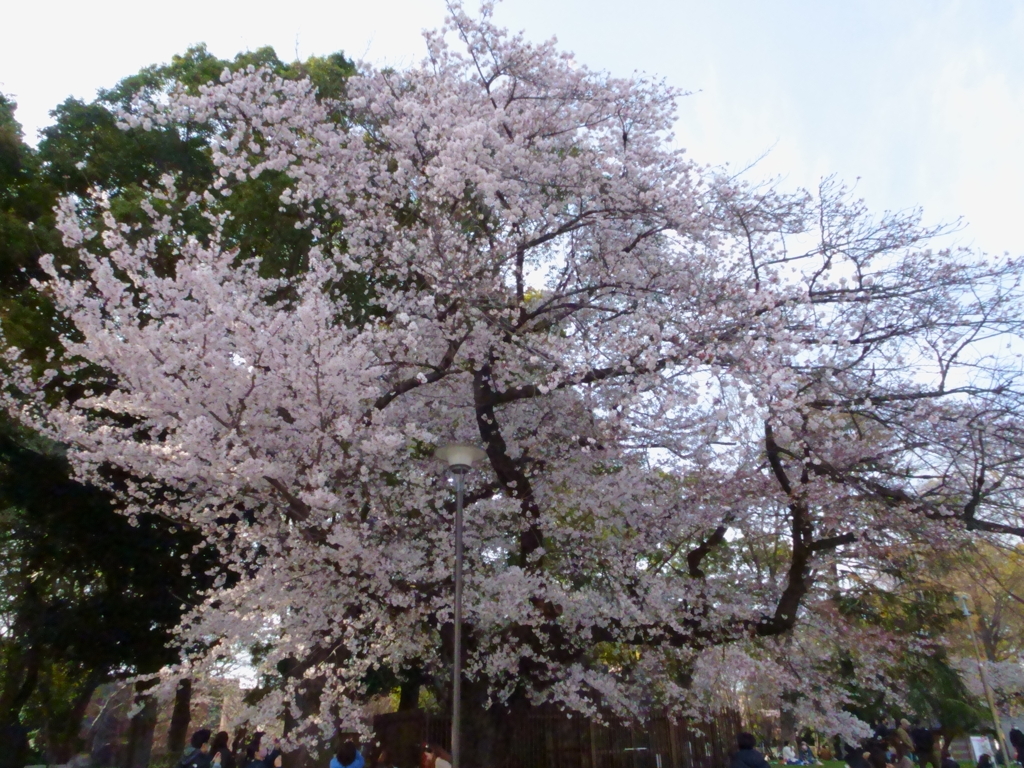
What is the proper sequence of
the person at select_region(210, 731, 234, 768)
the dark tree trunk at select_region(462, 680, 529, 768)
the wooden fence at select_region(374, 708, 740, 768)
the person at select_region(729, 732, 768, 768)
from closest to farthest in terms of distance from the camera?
the person at select_region(729, 732, 768, 768)
the person at select_region(210, 731, 234, 768)
the dark tree trunk at select_region(462, 680, 529, 768)
the wooden fence at select_region(374, 708, 740, 768)

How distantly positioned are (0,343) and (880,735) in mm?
13018

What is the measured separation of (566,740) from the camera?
432 inches

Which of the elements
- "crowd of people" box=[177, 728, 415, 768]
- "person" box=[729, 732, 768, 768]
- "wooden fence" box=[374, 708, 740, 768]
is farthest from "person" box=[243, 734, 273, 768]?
"person" box=[729, 732, 768, 768]

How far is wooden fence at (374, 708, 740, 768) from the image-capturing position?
34.9 ft

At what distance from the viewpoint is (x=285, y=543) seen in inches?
320

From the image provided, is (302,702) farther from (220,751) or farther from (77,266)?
(77,266)

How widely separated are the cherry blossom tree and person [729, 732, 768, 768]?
2.66m

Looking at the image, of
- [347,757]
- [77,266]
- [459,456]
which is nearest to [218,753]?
[347,757]

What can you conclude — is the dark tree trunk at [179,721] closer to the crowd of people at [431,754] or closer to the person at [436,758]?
the crowd of people at [431,754]

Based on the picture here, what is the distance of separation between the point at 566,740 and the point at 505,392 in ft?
18.9

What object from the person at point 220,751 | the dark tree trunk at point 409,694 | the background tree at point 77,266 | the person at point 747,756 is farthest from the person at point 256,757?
the dark tree trunk at point 409,694

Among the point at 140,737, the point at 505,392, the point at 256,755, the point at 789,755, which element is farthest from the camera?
the point at 789,755

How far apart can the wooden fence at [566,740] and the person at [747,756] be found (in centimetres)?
424

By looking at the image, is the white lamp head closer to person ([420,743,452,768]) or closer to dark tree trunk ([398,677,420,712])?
person ([420,743,452,768])
